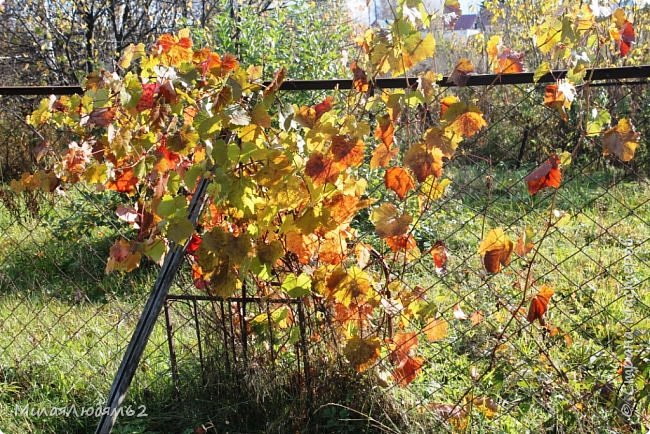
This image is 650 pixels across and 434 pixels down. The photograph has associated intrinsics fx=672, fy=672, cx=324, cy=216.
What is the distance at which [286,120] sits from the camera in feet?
5.67

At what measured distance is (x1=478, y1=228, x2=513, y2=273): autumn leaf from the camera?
5.91ft

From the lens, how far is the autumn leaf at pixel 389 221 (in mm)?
1778

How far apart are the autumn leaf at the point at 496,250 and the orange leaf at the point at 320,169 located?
1.48 feet

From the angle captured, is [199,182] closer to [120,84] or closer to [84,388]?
[120,84]

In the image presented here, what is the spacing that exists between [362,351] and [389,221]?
0.42 metres

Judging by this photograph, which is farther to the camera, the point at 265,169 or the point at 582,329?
the point at 582,329

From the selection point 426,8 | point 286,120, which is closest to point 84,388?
point 286,120

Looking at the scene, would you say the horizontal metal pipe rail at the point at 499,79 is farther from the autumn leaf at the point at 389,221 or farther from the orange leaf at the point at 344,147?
the autumn leaf at the point at 389,221

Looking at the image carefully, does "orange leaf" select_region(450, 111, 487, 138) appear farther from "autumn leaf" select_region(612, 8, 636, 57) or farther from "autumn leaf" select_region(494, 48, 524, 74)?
"autumn leaf" select_region(612, 8, 636, 57)

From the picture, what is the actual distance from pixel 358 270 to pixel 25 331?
1.97 meters

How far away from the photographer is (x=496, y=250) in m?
1.81

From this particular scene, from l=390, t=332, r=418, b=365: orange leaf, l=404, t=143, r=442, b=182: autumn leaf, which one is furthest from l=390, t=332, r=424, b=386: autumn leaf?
l=404, t=143, r=442, b=182: autumn leaf

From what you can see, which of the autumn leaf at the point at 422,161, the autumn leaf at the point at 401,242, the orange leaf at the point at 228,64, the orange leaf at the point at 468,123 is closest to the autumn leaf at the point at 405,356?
the autumn leaf at the point at 401,242

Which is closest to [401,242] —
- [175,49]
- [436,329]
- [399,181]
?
[399,181]
